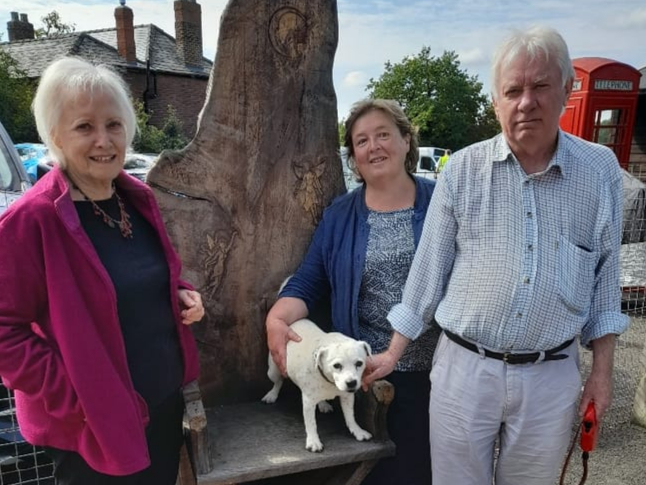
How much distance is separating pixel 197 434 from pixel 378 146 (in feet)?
4.39

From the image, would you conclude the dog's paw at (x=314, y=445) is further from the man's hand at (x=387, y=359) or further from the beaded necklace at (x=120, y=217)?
the beaded necklace at (x=120, y=217)

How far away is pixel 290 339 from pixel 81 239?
41.7 inches

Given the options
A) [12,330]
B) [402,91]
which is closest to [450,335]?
[12,330]

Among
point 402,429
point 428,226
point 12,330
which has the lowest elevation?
point 402,429

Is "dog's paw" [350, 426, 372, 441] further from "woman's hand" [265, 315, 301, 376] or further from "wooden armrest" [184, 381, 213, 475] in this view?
"wooden armrest" [184, 381, 213, 475]

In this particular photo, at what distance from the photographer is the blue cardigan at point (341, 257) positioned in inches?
88.6

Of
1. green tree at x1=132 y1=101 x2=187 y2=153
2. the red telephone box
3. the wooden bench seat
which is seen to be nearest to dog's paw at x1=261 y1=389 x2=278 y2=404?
the wooden bench seat

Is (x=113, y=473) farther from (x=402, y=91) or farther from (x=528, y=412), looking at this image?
(x=402, y=91)

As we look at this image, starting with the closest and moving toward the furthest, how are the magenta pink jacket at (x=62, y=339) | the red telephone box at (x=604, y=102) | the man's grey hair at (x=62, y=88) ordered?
the magenta pink jacket at (x=62, y=339) → the man's grey hair at (x=62, y=88) → the red telephone box at (x=604, y=102)

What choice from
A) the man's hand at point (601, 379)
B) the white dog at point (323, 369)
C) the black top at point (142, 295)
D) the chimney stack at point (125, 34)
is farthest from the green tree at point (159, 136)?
the man's hand at point (601, 379)

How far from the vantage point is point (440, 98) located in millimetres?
32750

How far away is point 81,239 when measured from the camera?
4.80ft

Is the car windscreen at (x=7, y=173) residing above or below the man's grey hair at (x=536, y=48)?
below

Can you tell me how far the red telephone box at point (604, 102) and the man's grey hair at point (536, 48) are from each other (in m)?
7.18
